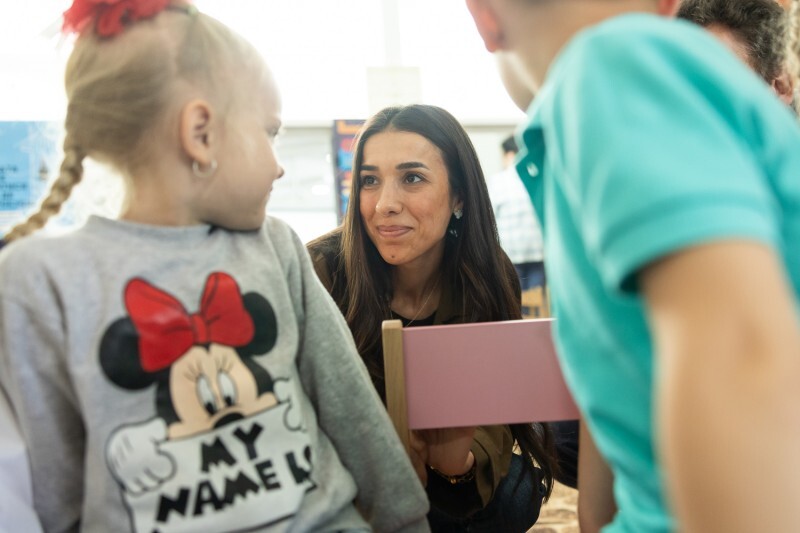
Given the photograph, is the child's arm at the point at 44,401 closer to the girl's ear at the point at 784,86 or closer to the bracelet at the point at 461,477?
the bracelet at the point at 461,477

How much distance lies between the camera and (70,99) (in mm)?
817

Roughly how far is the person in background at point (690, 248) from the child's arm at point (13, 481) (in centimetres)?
61

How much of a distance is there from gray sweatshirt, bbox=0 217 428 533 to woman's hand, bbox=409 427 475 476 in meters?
0.34

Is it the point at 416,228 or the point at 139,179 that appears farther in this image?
the point at 416,228

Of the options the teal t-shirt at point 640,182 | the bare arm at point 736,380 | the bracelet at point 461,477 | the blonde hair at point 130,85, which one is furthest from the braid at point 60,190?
the bracelet at point 461,477

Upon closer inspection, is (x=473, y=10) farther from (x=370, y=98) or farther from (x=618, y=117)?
(x=370, y=98)

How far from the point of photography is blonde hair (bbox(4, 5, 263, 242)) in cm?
79

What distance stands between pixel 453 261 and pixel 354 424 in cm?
85

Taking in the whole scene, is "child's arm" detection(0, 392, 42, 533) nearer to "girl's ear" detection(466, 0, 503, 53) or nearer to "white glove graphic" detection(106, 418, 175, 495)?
"white glove graphic" detection(106, 418, 175, 495)

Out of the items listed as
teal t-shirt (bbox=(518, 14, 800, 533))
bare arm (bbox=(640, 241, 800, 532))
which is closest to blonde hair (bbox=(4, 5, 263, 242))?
teal t-shirt (bbox=(518, 14, 800, 533))

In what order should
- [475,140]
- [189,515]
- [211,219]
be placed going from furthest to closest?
[475,140], [211,219], [189,515]

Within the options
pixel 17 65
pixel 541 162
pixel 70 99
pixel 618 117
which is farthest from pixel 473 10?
pixel 17 65

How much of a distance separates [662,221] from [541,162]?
0.24 m

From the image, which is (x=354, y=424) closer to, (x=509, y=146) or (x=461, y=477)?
(x=461, y=477)
